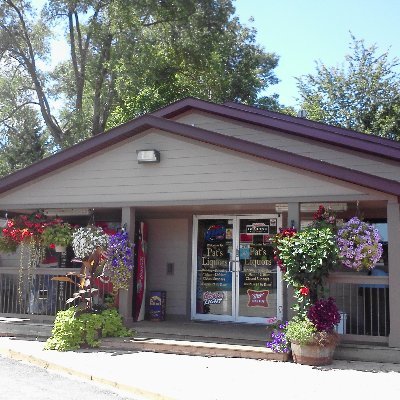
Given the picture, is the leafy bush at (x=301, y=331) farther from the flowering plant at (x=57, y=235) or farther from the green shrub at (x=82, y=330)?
the flowering plant at (x=57, y=235)

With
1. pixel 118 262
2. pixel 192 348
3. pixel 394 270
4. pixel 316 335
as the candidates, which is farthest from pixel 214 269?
pixel 394 270

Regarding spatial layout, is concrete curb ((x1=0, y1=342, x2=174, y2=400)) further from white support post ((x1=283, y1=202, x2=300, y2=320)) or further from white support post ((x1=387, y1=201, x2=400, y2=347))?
white support post ((x1=387, y1=201, x2=400, y2=347))

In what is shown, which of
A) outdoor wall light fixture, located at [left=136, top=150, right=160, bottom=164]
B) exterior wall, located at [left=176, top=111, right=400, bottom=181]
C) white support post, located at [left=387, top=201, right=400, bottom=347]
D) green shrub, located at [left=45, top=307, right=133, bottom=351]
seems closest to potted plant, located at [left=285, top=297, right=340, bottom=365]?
white support post, located at [left=387, top=201, right=400, bottom=347]

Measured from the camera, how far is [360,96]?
2711 cm

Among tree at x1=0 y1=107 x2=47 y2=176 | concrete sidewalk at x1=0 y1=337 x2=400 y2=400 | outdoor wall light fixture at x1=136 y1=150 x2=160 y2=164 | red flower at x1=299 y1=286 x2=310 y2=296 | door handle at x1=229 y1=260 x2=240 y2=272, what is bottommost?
concrete sidewalk at x1=0 y1=337 x2=400 y2=400

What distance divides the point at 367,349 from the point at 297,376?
1.65m

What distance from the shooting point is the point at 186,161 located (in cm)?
1005

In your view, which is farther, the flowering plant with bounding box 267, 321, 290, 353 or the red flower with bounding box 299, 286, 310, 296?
the flowering plant with bounding box 267, 321, 290, 353

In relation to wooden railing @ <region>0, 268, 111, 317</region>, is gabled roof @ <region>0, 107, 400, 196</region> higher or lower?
higher

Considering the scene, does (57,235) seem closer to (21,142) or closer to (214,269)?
(214,269)

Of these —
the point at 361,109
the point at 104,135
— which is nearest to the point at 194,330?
the point at 104,135

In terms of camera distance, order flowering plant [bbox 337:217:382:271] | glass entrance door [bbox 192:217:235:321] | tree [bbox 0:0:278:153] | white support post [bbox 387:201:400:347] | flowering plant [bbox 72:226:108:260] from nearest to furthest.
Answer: white support post [bbox 387:201:400:347]
flowering plant [bbox 337:217:382:271]
flowering plant [bbox 72:226:108:260]
glass entrance door [bbox 192:217:235:321]
tree [bbox 0:0:278:153]

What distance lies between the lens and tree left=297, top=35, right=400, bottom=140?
2592 centimetres

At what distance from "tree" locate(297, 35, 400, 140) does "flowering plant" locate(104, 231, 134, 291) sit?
61.5 ft
